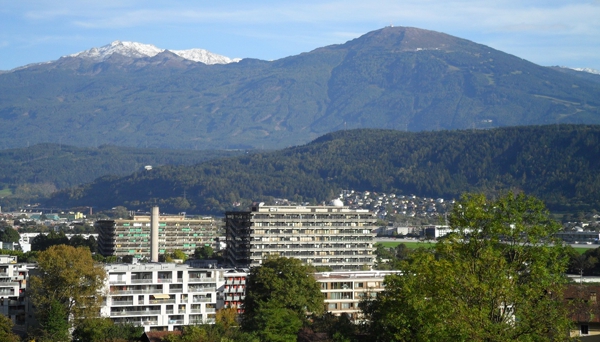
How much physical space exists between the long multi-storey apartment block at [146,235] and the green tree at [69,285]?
233ft

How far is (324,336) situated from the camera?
229 feet

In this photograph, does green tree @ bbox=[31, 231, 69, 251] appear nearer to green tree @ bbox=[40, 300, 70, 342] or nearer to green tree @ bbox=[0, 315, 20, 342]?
green tree @ bbox=[40, 300, 70, 342]

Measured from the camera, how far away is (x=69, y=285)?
78000mm

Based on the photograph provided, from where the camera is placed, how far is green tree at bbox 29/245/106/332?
252 feet

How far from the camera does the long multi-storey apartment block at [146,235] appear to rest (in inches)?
6122

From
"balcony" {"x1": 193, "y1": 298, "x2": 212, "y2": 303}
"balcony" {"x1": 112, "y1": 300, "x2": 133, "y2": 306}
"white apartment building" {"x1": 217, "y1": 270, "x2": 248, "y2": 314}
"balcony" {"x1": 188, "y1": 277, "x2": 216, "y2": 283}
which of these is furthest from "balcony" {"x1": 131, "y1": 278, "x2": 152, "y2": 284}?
"white apartment building" {"x1": 217, "y1": 270, "x2": 248, "y2": 314}

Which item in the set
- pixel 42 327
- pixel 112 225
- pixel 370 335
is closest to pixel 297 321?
pixel 370 335

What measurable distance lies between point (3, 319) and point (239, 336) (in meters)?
15.5

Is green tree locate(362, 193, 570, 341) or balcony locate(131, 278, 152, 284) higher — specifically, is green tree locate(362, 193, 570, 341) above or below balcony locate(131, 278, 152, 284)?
above

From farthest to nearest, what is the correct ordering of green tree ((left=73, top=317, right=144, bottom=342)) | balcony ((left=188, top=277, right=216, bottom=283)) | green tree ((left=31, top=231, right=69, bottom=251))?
1. green tree ((left=31, top=231, right=69, bottom=251))
2. balcony ((left=188, top=277, right=216, bottom=283))
3. green tree ((left=73, top=317, right=144, bottom=342))

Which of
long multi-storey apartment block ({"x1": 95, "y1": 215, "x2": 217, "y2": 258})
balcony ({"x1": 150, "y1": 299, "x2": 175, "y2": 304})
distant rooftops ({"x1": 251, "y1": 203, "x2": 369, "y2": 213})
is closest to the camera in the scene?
balcony ({"x1": 150, "y1": 299, "x2": 175, "y2": 304})

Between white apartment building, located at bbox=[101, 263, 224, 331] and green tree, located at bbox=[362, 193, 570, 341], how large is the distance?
42603 mm

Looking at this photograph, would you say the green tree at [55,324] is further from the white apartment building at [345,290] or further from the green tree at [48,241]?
the green tree at [48,241]

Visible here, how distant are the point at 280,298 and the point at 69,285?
1464cm
